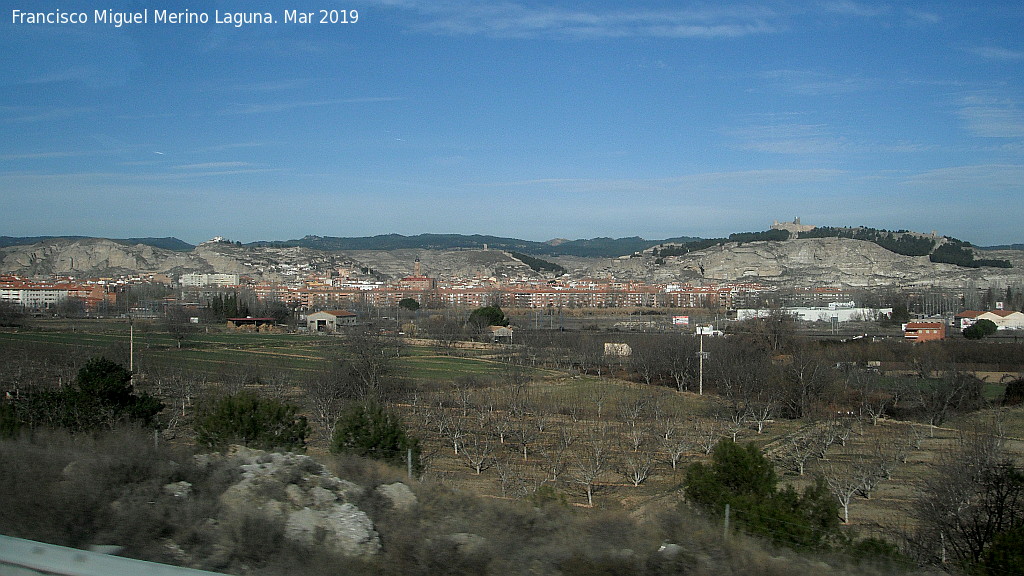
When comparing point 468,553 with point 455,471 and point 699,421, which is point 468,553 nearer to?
point 455,471

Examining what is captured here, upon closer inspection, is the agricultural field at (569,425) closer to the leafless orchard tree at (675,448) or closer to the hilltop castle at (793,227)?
the leafless orchard tree at (675,448)

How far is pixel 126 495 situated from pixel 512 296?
65513 millimetres

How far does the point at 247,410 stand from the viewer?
938cm

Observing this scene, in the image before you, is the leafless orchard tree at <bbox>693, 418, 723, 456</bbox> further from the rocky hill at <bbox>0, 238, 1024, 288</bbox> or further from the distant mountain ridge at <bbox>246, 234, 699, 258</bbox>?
the distant mountain ridge at <bbox>246, 234, 699, 258</bbox>

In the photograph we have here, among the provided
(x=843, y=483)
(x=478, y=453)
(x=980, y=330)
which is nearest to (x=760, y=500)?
(x=843, y=483)

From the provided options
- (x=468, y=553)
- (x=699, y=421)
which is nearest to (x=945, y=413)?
(x=699, y=421)

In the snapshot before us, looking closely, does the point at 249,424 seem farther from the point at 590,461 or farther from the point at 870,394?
the point at 870,394

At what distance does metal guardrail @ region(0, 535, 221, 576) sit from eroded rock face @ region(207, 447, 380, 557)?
1.25m

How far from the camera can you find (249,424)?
29.9 feet

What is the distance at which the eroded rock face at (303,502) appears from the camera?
3.70m

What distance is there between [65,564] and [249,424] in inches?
275

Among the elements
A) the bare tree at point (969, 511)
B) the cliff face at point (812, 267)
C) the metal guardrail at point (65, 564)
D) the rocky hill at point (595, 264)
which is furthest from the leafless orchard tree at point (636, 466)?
the cliff face at point (812, 267)

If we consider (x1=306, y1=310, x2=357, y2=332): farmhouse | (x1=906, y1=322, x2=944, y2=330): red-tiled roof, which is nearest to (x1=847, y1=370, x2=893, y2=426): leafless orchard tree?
(x1=906, y1=322, x2=944, y2=330): red-tiled roof

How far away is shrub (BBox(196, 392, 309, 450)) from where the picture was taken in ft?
28.0
